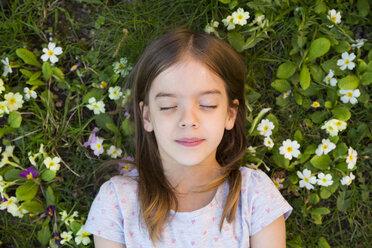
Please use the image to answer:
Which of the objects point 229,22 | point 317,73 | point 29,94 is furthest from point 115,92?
point 317,73

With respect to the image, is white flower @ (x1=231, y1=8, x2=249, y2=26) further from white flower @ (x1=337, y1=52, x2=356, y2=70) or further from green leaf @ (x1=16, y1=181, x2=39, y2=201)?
green leaf @ (x1=16, y1=181, x2=39, y2=201)

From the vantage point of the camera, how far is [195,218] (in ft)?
8.43

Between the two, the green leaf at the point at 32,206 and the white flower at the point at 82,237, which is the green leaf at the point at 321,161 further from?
the green leaf at the point at 32,206

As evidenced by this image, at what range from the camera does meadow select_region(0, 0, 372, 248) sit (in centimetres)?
→ 299

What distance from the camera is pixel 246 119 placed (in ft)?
9.89

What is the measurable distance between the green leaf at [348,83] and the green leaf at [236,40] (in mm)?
769

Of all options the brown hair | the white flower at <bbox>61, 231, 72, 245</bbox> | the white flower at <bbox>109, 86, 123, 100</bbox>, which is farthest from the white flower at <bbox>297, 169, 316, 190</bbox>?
the white flower at <bbox>61, 231, 72, 245</bbox>

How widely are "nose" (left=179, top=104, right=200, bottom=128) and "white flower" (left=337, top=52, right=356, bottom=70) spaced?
53.8 inches

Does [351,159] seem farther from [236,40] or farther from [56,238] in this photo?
[56,238]

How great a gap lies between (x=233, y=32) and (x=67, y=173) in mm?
1639

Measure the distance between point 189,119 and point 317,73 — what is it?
50.8 inches

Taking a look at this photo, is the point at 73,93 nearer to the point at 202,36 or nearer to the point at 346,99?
the point at 202,36

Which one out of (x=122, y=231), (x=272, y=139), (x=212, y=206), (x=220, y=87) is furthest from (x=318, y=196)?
(x=122, y=231)

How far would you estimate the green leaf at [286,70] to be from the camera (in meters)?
3.06
